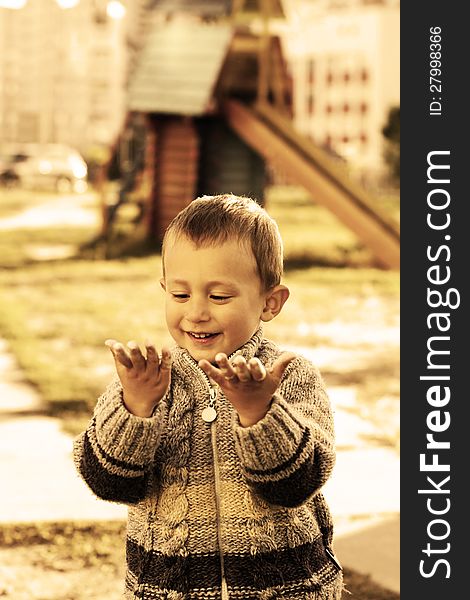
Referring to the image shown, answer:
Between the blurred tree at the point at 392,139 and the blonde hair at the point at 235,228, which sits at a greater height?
the blonde hair at the point at 235,228

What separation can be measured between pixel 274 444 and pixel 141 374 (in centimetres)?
26

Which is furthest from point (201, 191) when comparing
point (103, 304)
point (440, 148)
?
point (440, 148)

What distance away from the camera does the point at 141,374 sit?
71.1 inches

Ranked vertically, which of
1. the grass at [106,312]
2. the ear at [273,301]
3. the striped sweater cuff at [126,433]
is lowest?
the grass at [106,312]

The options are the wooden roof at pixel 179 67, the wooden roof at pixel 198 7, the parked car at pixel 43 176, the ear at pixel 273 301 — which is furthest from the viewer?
the parked car at pixel 43 176

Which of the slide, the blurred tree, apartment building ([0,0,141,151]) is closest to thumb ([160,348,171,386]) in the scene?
the slide

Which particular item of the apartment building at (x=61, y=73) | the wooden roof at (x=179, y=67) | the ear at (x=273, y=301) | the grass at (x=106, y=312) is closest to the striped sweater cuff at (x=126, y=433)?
the ear at (x=273, y=301)

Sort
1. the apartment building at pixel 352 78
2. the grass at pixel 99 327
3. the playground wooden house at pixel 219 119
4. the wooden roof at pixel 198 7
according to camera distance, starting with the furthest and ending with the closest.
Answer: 1. the apartment building at pixel 352 78
2. the wooden roof at pixel 198 7
3. the playground wooden house at pixel 219 119
4. the grass at pixel 99 327

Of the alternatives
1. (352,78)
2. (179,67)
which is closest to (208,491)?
(179,67)

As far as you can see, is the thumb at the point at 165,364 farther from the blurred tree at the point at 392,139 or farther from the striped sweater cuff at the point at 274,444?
the blurred tree at the point at 392,139

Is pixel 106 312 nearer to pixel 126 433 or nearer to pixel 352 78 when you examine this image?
pixel 126 433

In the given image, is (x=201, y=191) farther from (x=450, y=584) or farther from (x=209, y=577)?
(x=209, y=577)

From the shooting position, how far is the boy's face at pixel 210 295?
6.33 ft

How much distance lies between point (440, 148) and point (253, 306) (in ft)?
6.35
